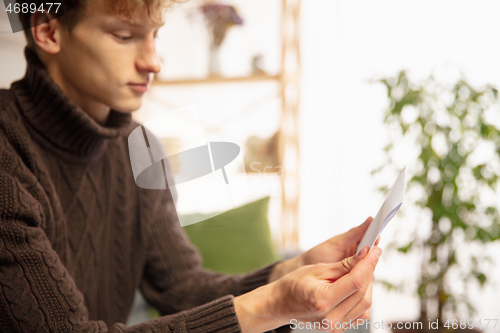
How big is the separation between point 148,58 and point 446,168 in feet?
3.68

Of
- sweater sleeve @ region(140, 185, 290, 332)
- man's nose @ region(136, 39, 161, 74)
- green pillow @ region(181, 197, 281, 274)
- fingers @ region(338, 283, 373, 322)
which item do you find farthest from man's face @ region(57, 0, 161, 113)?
green pillow @ region(181, 197, 281, 274)

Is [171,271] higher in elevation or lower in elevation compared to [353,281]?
lower

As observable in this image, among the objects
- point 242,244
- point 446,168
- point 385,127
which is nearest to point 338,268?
point 242,244

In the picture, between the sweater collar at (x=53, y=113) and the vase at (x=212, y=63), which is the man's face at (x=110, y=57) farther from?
the vase at (x=212, y=63)

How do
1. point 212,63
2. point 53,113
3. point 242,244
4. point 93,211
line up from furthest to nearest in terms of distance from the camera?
point 242,244, point 212,63, point 93,211, point 53,113

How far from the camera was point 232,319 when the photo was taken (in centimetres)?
47

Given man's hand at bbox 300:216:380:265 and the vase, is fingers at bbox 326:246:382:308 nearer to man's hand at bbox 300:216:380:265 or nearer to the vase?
man's hand at bbox 300:216:380:265

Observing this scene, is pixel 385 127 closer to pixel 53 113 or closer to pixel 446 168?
pixel 446 168

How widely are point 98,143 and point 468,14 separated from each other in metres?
1.70

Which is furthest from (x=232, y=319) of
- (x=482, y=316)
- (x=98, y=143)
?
(x=482, y=316)

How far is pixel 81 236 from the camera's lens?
0.62 metres

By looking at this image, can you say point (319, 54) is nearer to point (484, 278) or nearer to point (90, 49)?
point (484, 278)

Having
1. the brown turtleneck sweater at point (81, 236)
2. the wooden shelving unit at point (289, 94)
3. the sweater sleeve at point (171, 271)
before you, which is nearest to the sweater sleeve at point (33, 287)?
the brown turtleneck sweater at point (81, 236)

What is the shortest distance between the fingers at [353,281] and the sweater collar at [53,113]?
0.33 meters
